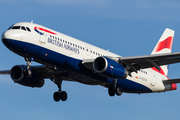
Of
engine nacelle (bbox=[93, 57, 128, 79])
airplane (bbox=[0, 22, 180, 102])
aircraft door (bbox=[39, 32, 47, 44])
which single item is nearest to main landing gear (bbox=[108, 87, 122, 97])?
airplane (bbox=[0, 22, 180, 102])

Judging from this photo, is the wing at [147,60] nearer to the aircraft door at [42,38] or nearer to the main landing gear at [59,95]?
the aircraft door at [42,38]

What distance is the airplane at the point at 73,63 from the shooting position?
35188mm

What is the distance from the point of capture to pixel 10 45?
3428 centimetres

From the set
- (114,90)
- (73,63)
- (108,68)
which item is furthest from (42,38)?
(114,90)

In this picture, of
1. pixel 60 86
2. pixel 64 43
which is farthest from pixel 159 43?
pixel 64 43

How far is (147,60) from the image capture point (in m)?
38.4

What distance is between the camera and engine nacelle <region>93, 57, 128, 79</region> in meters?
37.2

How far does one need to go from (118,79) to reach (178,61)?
724 cm

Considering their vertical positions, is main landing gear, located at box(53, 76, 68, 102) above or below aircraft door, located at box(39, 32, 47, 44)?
below

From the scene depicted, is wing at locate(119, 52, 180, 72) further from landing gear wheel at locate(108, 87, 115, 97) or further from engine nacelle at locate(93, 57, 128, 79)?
landing gear wheel at locate(108, 87, 115, 97)

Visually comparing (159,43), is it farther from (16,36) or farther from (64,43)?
(16,36)

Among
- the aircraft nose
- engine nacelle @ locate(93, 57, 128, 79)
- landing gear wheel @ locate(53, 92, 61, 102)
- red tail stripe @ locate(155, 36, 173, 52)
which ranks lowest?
landing gear wheel @ locate(53, 92, 61, 102)

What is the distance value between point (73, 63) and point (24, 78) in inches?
334

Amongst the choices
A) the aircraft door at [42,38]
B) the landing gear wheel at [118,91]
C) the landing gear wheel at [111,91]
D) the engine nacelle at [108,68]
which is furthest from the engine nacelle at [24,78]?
the landing gear wheel at [118,91]
